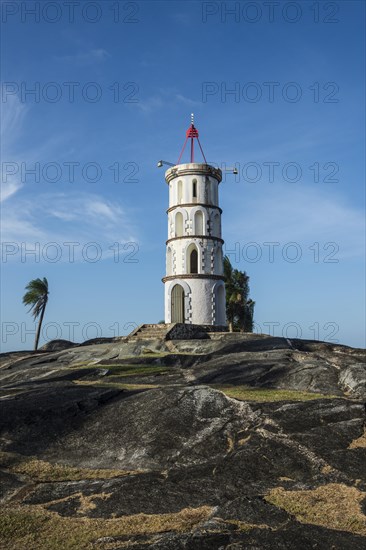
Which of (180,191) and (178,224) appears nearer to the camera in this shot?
(178,224)

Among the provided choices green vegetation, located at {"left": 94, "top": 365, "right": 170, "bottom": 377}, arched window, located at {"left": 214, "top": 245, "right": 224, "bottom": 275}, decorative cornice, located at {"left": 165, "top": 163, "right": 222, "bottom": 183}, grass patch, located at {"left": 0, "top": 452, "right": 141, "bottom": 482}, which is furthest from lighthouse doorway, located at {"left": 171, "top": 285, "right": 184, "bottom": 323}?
grass patch, located at {"left": 0, "top": 452, "right": 141, "bottom": 482}

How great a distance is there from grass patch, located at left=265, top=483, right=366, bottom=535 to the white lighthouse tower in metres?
37.2

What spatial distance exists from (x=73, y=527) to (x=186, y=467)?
156 inches

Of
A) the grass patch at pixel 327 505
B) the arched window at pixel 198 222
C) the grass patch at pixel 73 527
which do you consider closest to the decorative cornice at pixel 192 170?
the arched window at pixel 198 222

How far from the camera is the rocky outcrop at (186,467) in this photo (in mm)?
11133

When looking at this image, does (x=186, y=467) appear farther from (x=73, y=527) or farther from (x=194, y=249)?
(x=194, y=249)

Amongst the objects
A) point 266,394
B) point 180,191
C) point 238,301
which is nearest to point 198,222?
point 180,191

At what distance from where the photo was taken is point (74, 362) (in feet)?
123

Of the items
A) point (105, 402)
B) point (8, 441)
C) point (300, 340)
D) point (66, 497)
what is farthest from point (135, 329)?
point (66, 497)

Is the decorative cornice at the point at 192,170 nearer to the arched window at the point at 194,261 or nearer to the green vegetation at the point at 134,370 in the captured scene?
the arched window at the point at 194,261

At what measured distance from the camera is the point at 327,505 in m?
12.2

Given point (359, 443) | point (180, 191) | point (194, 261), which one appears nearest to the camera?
point (359, 443)

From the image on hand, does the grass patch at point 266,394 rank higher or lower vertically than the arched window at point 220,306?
lower

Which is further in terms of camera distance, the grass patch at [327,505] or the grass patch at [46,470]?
the grass patch at [46,470]
